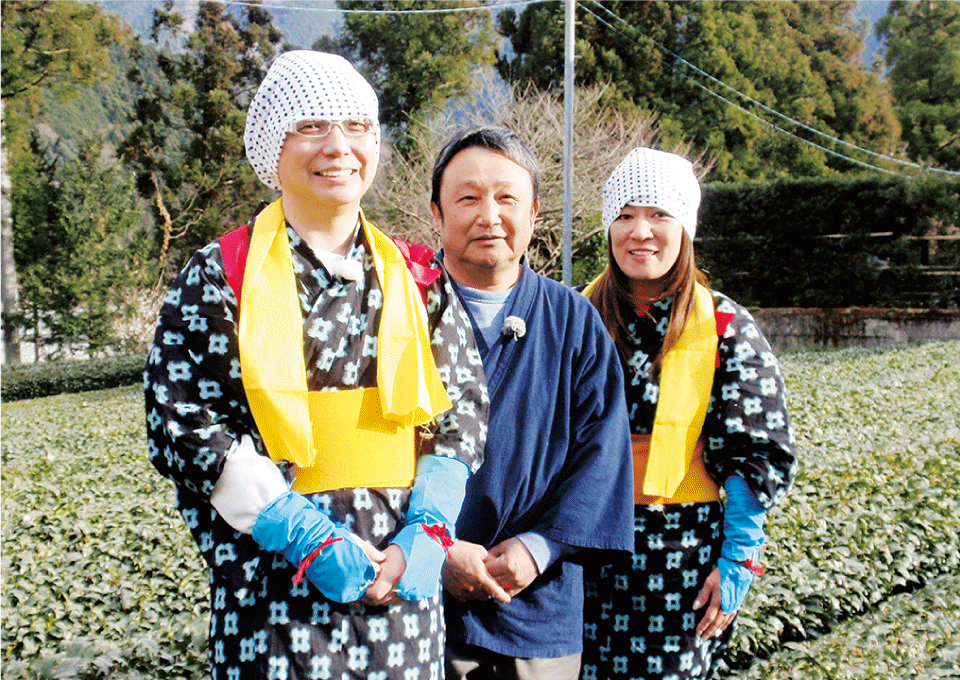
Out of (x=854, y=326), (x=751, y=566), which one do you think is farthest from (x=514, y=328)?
(x=854, y=326)

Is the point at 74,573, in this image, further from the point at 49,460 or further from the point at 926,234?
the point at 926,234

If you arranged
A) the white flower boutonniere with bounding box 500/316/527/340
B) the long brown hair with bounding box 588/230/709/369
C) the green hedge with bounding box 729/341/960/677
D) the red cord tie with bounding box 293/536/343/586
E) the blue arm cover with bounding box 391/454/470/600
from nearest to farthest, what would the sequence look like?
the red cord tie with bounding box 293/536/343/586, the blue arm cover with bounding box 391/454/470/600, the white flower boutonniere with bounding box 500/316/527/340, the long brown hair with bounding box 588/230/709/369, the green hedge with bounding box 729/341/960/677

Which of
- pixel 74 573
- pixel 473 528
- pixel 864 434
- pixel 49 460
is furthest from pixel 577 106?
pixel 473 528

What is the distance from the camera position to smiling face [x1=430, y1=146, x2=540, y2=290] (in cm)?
185

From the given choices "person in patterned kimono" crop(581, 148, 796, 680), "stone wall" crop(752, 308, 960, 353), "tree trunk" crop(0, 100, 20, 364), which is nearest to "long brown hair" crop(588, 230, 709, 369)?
"person in patterned kimono" crop(581, 148, 796, 680)

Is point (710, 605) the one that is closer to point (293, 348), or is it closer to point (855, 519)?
point (293, 348)

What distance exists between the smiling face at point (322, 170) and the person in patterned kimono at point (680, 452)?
2.62 ft

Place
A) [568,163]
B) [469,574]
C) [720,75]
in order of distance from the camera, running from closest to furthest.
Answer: [469,574] → [568,163] → [720,75]

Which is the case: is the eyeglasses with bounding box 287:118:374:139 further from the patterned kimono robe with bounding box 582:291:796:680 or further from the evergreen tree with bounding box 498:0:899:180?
the evergreen tree with bounding box 498:0:899:180

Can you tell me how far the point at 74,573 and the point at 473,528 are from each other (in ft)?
8.64

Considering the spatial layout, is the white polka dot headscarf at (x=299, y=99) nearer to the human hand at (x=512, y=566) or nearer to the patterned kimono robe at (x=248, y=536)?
the patterned kimono robe at (x=248, y=536)

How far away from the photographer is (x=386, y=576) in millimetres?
1459

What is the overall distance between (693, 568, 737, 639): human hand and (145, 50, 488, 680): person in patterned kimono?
2.30ft

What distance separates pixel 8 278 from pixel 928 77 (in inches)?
921
